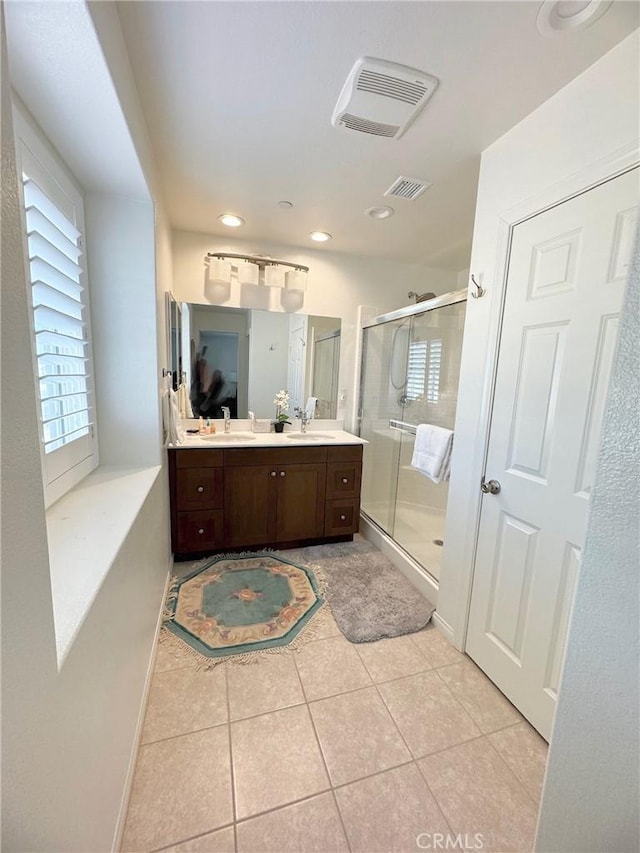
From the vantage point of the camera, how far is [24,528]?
500 mm

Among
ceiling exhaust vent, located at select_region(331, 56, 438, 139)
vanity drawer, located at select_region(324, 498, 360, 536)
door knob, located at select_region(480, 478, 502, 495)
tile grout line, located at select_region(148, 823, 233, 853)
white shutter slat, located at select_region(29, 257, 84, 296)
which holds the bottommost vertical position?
tile grout line, located at select_region(148, 823, 233, 853)

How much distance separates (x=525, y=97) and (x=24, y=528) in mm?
1981

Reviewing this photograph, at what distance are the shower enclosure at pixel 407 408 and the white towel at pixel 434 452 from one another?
22 centimetres

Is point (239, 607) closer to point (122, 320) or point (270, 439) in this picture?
point (270, 439)

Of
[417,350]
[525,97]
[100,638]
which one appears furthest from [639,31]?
[100,638]

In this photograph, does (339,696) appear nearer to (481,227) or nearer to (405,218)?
(481,227)

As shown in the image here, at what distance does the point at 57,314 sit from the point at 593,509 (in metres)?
1.63

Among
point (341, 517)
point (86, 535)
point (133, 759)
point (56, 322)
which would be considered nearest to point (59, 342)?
point (56, 322)

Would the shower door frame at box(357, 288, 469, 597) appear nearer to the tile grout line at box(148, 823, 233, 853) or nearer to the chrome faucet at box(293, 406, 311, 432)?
the chrome faucet at box(293, 406, 311, 432)

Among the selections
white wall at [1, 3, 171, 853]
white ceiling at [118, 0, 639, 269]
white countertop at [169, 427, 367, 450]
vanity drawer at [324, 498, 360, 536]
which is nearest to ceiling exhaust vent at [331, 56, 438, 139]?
white ceiling at [118, 0, 639, 269]

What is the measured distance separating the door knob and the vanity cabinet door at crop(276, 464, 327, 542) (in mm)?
1312

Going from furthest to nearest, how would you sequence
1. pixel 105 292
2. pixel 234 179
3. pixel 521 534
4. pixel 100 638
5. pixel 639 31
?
pixel 234 179 < pixel 105 292 < pixel 521 534 < pixel 639 31 < pixel 100 638

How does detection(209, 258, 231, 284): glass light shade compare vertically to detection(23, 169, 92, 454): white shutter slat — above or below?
above

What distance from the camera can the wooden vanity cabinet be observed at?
2.37 metres
